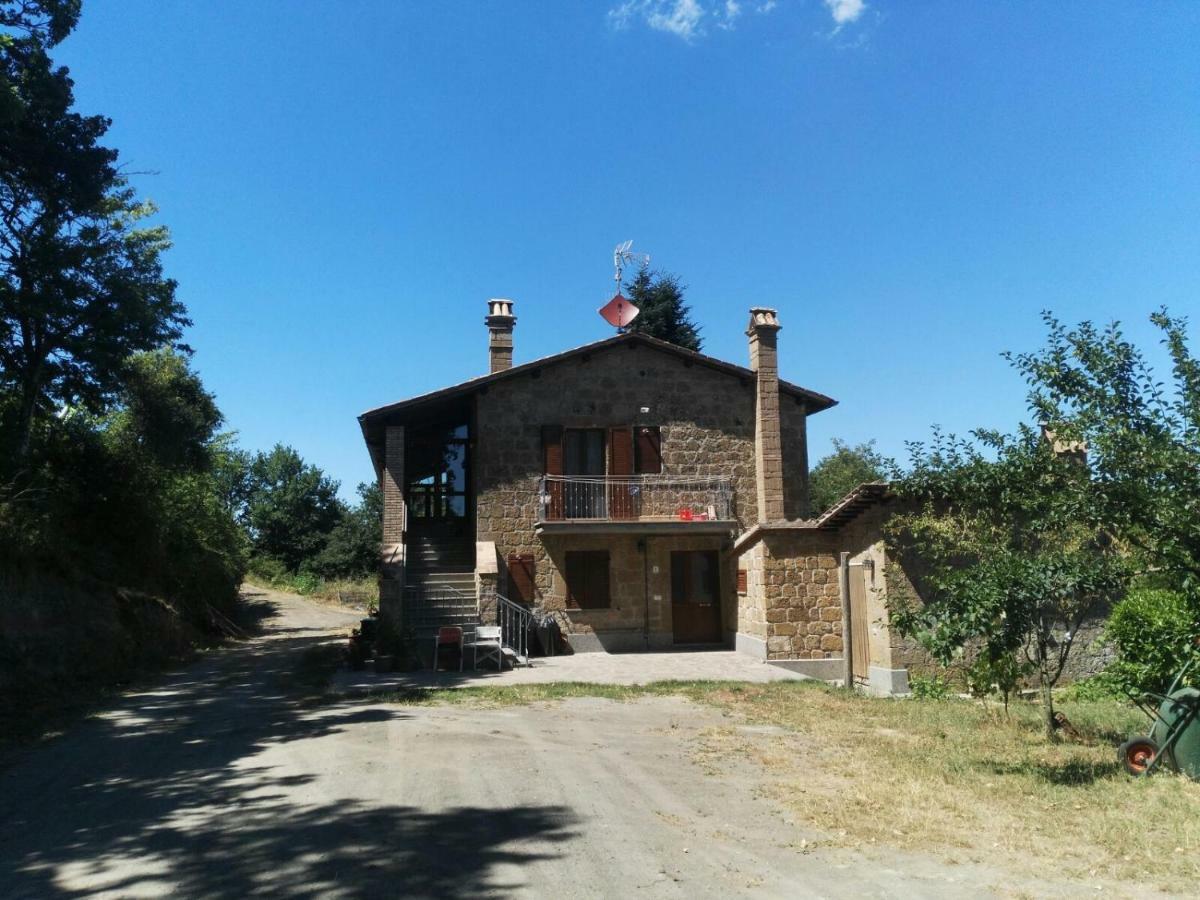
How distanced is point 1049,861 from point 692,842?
6.66 feet

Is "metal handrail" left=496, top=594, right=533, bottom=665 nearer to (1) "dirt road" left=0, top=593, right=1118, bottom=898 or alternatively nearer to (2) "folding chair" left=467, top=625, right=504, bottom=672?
(2) "folding chair" left=467, top=625, right=504, bottom=672

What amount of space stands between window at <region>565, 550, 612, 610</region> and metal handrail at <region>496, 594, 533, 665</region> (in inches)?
51.5

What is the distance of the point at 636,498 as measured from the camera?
17891 mm

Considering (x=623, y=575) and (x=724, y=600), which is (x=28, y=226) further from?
(x=724, y=600)

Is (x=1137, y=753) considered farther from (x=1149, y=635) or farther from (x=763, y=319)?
(x=763, y=319)

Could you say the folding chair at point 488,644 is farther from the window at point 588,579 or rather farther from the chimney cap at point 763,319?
the chimney cap at point 763,319

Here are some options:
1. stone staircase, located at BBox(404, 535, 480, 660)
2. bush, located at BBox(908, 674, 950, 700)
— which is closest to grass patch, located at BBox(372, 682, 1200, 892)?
bush, located at BBox(908, 674, 950, 700)

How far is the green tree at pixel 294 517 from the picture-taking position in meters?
48.4

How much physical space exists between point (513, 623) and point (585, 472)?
12.3 feet

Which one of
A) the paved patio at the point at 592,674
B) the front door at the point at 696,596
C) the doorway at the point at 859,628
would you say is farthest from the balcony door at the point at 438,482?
the doorway at the point at 859,628

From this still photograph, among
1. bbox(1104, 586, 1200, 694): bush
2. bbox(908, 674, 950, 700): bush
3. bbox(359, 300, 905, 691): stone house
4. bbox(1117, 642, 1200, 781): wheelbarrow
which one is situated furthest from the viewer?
bbox(359, 300, 905, 691): stone house

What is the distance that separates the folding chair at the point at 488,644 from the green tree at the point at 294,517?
35786mm

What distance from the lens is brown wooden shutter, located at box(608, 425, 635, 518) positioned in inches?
703

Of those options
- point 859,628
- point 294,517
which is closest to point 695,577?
point 859,628
